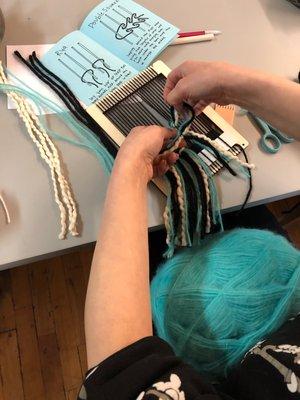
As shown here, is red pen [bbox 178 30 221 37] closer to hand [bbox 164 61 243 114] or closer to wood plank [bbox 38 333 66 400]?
hand [bbox 164 61 243 114]

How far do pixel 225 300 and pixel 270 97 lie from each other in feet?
1.12

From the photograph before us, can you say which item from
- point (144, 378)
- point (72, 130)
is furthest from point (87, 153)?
point (144, 378)

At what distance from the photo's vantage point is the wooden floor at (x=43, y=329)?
1.24 meters

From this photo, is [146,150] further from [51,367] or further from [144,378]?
[51,367]

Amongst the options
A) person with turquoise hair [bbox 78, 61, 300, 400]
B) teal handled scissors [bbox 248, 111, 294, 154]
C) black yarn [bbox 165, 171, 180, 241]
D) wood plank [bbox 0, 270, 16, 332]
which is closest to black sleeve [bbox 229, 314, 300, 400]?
person with turquoise hair [bbox 78, 61, 300, 400]

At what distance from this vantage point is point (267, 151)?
2.79ft

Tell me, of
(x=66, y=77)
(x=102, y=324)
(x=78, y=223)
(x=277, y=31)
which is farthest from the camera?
(x=277, y=31)

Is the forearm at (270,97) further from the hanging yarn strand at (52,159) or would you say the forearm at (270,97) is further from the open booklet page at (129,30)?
the hanging yarn strand at (52,159)

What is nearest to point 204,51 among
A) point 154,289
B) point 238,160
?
point 238,160

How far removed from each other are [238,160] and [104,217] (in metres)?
0.28

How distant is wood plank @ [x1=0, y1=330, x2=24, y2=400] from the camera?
1.21 m

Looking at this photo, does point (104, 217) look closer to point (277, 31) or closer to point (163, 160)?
point (163, 160)

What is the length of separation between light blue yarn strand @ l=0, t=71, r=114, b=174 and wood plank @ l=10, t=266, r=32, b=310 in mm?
697

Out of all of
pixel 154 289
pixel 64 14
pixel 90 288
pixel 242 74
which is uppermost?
pixel 64 14
